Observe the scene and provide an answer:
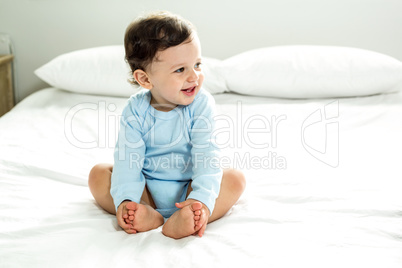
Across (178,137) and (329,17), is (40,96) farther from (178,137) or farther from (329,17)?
(329,17)

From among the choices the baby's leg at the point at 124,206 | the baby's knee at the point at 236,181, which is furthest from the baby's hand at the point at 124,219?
the baby's knee at the point at 236,181

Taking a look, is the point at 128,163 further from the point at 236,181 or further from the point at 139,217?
the point at 236,181

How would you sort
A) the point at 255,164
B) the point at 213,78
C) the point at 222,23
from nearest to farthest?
1. the point at 255,164
2. the point at 213,78
3. the point at 222,23

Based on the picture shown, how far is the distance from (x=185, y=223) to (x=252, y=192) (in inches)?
11.6

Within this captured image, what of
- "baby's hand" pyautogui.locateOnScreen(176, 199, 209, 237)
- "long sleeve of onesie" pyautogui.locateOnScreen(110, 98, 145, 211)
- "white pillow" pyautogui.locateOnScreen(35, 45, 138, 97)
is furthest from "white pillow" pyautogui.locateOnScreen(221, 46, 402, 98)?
"baby's hand" pyautogui.locateOnScreen(176, 199, 209, 237)

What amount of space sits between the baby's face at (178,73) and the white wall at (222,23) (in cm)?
122

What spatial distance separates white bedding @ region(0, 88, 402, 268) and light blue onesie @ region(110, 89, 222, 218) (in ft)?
0.43

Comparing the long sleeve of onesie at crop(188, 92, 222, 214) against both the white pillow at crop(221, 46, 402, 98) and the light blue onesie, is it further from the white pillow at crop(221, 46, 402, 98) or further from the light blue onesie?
the white pillow at crop(221, 46, 402, 98)

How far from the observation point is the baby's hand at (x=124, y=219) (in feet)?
3.03

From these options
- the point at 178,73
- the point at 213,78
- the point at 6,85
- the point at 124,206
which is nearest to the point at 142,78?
the point at 178,73

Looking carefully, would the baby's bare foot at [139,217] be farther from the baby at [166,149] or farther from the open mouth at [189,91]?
the open mouth at [189,91]

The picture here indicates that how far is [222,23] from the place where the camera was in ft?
7.13

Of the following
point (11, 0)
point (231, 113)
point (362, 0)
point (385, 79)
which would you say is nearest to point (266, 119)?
point (231, 113)

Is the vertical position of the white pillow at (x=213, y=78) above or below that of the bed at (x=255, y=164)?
above
